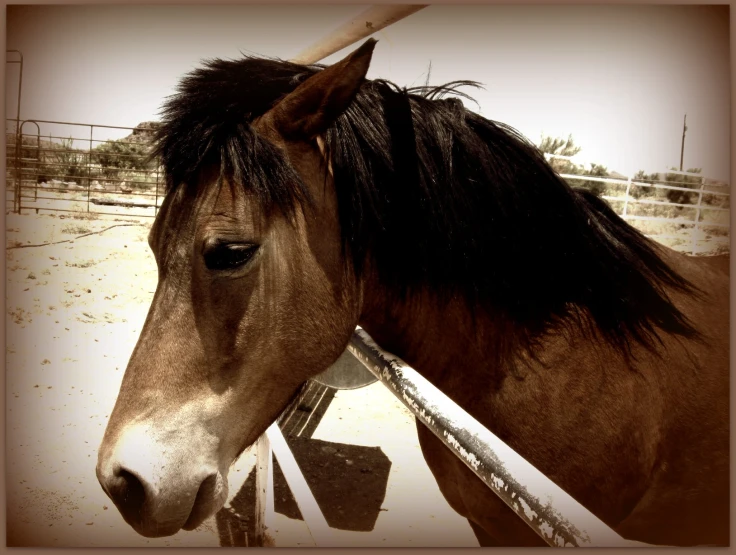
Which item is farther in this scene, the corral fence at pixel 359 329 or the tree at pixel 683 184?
the tree at pixel 683 184

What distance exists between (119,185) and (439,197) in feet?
5.68

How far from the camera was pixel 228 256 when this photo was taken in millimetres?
934

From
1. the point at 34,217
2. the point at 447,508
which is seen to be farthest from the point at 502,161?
A: the point at 34,217

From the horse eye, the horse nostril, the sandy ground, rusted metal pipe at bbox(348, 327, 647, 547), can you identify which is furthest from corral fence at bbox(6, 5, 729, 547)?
the horse nostril

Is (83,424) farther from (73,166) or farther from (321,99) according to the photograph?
(321,99)

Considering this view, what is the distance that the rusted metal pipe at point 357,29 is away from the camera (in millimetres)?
1376

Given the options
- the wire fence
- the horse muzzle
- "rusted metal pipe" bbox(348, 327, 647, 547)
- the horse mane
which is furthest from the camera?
the wire fence

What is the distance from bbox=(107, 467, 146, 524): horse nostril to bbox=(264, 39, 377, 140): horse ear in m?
0.66

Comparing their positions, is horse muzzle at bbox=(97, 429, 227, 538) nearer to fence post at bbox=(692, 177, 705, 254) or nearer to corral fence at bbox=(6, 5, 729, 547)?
corral fence at bbox=(6, 5, 729, 547)

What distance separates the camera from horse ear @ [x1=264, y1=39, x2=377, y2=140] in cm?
90

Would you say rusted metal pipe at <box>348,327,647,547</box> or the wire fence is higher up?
the wire fence

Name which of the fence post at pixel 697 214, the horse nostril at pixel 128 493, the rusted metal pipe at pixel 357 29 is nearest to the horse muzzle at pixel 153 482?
the horse nostril at pixel 128 493

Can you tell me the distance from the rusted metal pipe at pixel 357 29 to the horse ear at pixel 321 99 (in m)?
0.48

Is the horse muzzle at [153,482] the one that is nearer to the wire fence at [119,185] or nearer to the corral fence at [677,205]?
the wire fence at [119,185]
